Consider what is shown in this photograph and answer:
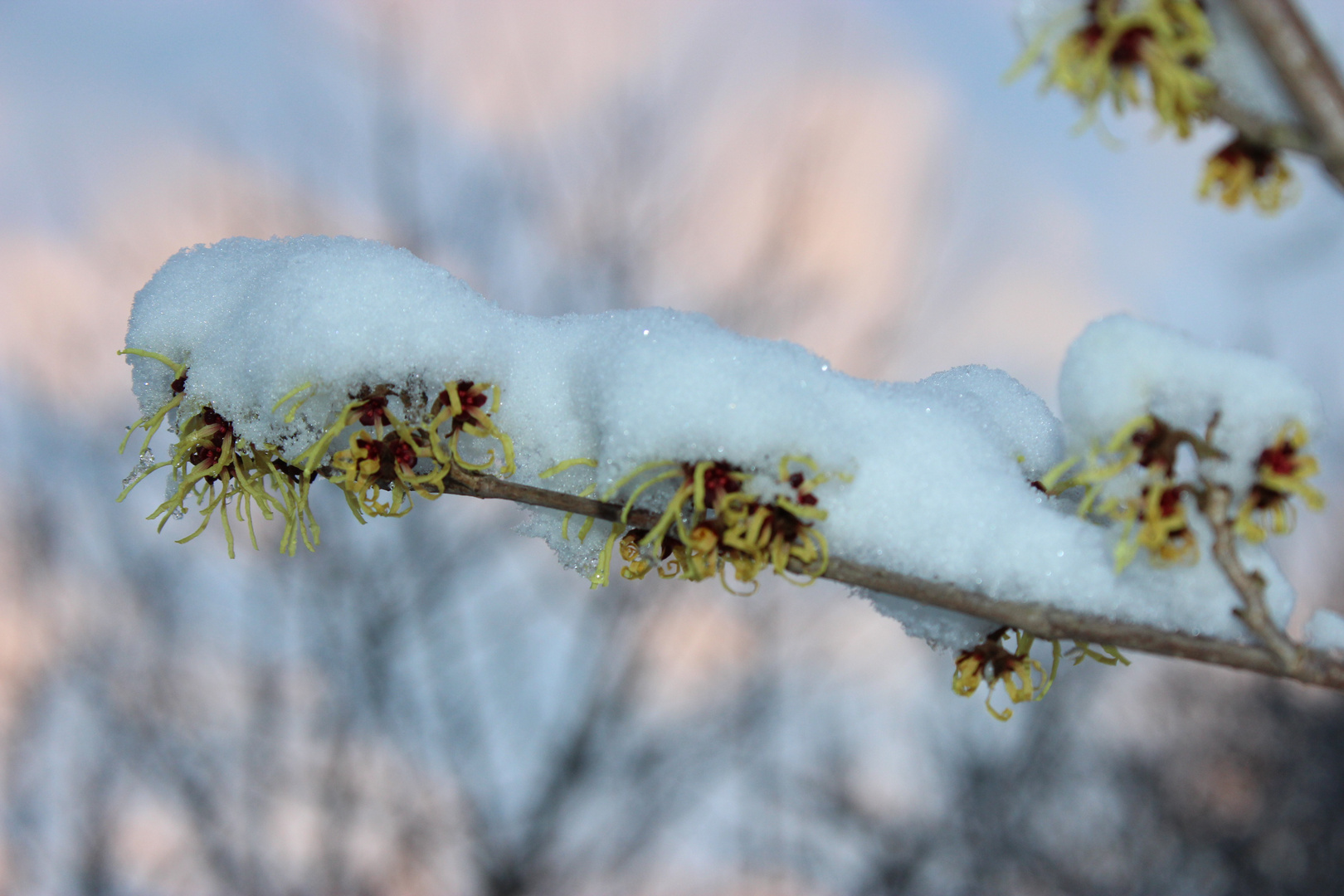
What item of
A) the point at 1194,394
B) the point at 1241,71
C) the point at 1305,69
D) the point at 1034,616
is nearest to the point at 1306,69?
the point at 1305,69

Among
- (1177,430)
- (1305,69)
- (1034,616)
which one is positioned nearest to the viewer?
(1305,69)

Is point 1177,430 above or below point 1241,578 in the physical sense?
above

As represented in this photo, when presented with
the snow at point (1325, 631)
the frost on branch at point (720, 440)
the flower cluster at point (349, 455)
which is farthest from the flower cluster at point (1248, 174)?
the flower cluster at point (349, 455)

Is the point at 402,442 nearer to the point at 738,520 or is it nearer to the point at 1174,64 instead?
the point at 738,520

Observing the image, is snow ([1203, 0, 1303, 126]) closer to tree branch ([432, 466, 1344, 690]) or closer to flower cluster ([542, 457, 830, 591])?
tree branch ([432, 466, 1344, 690])

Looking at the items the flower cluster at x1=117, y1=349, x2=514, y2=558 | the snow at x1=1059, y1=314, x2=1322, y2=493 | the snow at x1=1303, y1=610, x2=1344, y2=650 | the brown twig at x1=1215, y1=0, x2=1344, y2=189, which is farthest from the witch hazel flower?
the flower cluster at x1=117, y1=349, x2=514, y2=558

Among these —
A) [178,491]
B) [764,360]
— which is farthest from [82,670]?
[764,360]

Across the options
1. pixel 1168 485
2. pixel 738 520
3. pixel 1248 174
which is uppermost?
pixel 1248 174
